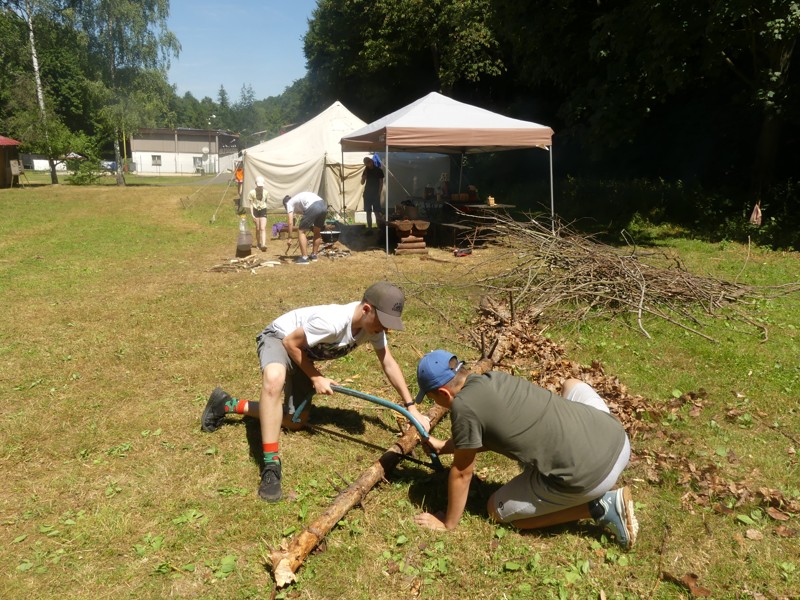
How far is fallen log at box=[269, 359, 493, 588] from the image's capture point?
281 cm

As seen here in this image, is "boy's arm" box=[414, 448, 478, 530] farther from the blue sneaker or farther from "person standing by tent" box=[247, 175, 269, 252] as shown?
"person standing by tent" box=[247, 175, 269, 252]

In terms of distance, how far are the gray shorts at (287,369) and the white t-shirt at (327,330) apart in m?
0.08

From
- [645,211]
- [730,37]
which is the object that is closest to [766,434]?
[730,37]

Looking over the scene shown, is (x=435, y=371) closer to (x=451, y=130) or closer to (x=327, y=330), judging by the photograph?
(x=327, y=330)

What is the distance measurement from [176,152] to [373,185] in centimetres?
6009

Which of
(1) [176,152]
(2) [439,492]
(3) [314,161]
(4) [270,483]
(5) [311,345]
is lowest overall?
(2) [439,492]

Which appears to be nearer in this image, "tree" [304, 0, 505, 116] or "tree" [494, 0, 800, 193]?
"tree" [494, 0, 800, 193]

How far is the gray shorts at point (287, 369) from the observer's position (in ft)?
12.4

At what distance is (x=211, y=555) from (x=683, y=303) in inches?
241

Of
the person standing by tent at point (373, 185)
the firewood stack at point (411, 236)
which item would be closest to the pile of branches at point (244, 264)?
the firewood stack at point (411, 236)

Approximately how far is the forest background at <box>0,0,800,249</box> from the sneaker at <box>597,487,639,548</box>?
1044 centimetres

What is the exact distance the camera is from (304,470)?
3.81m

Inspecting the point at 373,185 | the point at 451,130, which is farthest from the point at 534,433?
the point at 373,185

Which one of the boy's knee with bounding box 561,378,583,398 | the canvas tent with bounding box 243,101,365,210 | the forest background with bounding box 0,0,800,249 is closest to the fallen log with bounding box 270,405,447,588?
the boy's knee with bounding box 561,378,583,398
